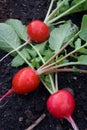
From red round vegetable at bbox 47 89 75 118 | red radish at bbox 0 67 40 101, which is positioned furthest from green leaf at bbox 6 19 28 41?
red round vegetable at bbox 47 89 75 118

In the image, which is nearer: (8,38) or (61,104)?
(61,104)

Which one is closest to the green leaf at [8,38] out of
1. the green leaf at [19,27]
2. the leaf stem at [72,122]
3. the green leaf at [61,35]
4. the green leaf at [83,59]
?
the green leaf at [19,27]

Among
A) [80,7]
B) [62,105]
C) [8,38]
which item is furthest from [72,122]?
[80,7]

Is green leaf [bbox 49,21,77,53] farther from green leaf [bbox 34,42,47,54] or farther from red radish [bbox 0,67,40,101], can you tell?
red radish [bbox 0,67,40,101]

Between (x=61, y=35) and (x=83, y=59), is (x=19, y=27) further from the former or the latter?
(x=83, y=59)

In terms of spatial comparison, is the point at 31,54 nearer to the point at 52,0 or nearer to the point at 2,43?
the point at 2,43

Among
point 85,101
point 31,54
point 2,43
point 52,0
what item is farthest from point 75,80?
point 52,0
